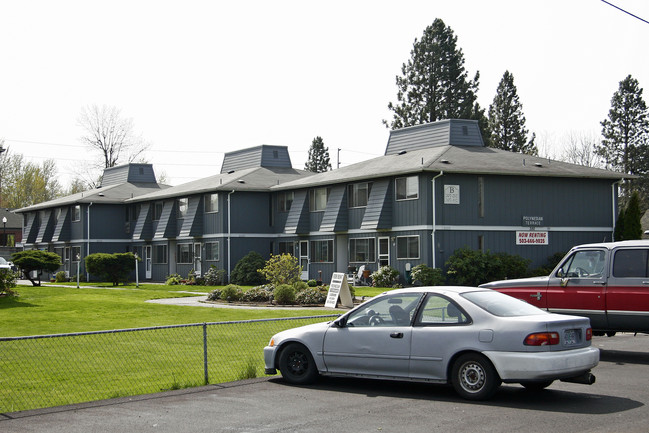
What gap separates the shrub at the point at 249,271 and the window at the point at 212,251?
9.59 ft

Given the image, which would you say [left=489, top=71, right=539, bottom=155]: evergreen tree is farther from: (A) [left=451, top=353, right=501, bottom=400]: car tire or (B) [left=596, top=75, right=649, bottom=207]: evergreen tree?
(A) [left=451, top=353, right=501, bottom=400]: car tire

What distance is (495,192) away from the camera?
3653 centimetres

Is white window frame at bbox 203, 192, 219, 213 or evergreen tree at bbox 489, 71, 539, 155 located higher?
evergreen tree at bbox 489, 71, 539, 155

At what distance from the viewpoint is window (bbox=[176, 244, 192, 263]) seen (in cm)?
4897

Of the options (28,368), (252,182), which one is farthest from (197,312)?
(252,182)

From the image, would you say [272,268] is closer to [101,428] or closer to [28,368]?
[28,368]

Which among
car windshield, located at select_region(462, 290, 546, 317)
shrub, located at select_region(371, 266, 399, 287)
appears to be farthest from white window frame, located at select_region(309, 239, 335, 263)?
car windshield, located at select_region(462, 290, 546, 317)

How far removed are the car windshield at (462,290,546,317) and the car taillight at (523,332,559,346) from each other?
1.84ft

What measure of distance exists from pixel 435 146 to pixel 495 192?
5.64 metres

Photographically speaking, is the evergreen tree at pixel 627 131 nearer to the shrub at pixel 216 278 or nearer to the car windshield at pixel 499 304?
the shrub at pixel 216 278

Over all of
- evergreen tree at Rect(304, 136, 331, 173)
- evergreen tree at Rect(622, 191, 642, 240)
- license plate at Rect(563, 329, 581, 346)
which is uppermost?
evergreen tree at Rect(304, 136, 331, 173)

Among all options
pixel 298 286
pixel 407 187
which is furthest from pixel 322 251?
pixel 298 286

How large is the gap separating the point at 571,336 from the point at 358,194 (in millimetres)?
30108

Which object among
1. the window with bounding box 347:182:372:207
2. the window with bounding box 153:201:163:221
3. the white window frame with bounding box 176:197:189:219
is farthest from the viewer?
the window with bounding box 153:201:163:221
